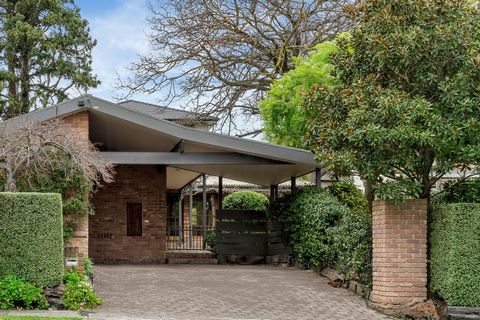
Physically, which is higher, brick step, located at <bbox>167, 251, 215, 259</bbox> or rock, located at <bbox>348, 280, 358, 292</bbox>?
rock, located at <bbox>348, 280, 358, 292</bbox>

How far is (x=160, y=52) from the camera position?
24.2 meters

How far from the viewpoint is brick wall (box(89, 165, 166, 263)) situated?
2011 cm

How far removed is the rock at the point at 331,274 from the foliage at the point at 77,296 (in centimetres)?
527

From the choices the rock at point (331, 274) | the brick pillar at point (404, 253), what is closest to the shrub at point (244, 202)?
the rock at point (331, 274)

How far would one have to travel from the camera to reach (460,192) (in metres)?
11.7

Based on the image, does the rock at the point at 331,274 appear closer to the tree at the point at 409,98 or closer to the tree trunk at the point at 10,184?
the tree at the point at 409,98

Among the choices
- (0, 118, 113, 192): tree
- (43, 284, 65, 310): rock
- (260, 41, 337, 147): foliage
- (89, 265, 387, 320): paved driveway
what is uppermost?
(260, 41, 337, 147): foliage

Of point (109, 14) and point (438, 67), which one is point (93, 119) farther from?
point (438, 67)

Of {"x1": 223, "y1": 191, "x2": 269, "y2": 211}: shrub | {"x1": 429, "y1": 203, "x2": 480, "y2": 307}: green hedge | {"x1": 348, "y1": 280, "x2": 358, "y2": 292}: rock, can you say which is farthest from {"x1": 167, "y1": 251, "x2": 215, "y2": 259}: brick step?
{"x1": 429, "y1": 203, "x2": 480, "y2": 307}: green hedge

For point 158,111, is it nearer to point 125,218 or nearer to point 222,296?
point 125,218

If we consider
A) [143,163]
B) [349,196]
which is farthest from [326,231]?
[143,163]

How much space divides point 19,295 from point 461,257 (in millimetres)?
6732

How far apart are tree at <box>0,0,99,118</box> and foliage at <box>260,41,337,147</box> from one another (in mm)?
15778

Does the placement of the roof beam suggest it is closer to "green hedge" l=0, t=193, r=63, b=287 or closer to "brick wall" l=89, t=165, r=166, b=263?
"brick wall" l=89, t=165, r=166, b=263
